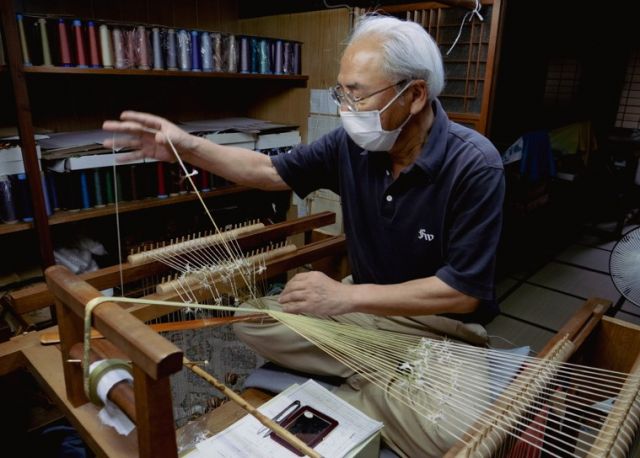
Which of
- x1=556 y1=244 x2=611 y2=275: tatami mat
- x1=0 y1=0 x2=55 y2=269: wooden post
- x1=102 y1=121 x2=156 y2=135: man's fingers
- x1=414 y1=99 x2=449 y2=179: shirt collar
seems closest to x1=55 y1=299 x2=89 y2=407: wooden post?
x1=102 y1=121 x2=156 y2=135: man's fingers

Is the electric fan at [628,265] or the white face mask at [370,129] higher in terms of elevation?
the white face mask at [370,129]

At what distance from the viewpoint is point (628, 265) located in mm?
2701

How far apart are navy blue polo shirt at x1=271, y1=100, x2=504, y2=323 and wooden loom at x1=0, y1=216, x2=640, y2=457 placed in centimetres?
35

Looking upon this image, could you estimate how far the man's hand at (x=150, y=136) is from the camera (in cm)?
148

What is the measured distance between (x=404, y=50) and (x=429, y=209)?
0.49 metres

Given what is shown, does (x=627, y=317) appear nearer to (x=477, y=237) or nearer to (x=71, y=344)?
(x=477, y=237)

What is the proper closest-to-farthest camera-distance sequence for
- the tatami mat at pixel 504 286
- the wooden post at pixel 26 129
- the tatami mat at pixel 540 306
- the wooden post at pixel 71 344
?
the wooden post at pixel 71 344, the wooden post at pixel 26 129, the tatami mat at pixel 540 306, the tatami mat at pixel 504 286

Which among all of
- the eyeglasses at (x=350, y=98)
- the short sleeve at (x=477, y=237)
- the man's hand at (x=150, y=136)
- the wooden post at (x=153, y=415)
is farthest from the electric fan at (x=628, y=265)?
the wooden post at (x=153, y=415)

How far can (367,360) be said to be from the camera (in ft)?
4.16

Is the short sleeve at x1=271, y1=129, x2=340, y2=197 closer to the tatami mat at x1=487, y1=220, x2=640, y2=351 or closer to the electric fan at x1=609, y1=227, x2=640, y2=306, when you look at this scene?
the tatami mat at x1=487, y1=220, x2=640, y2=351

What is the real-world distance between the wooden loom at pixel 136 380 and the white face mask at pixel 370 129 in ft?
2.61

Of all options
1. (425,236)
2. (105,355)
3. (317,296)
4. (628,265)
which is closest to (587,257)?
(628,265)

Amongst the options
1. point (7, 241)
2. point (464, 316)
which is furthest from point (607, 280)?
point (7, 241)

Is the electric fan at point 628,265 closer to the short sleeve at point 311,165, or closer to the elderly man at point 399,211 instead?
the elderly man at point 399,211
